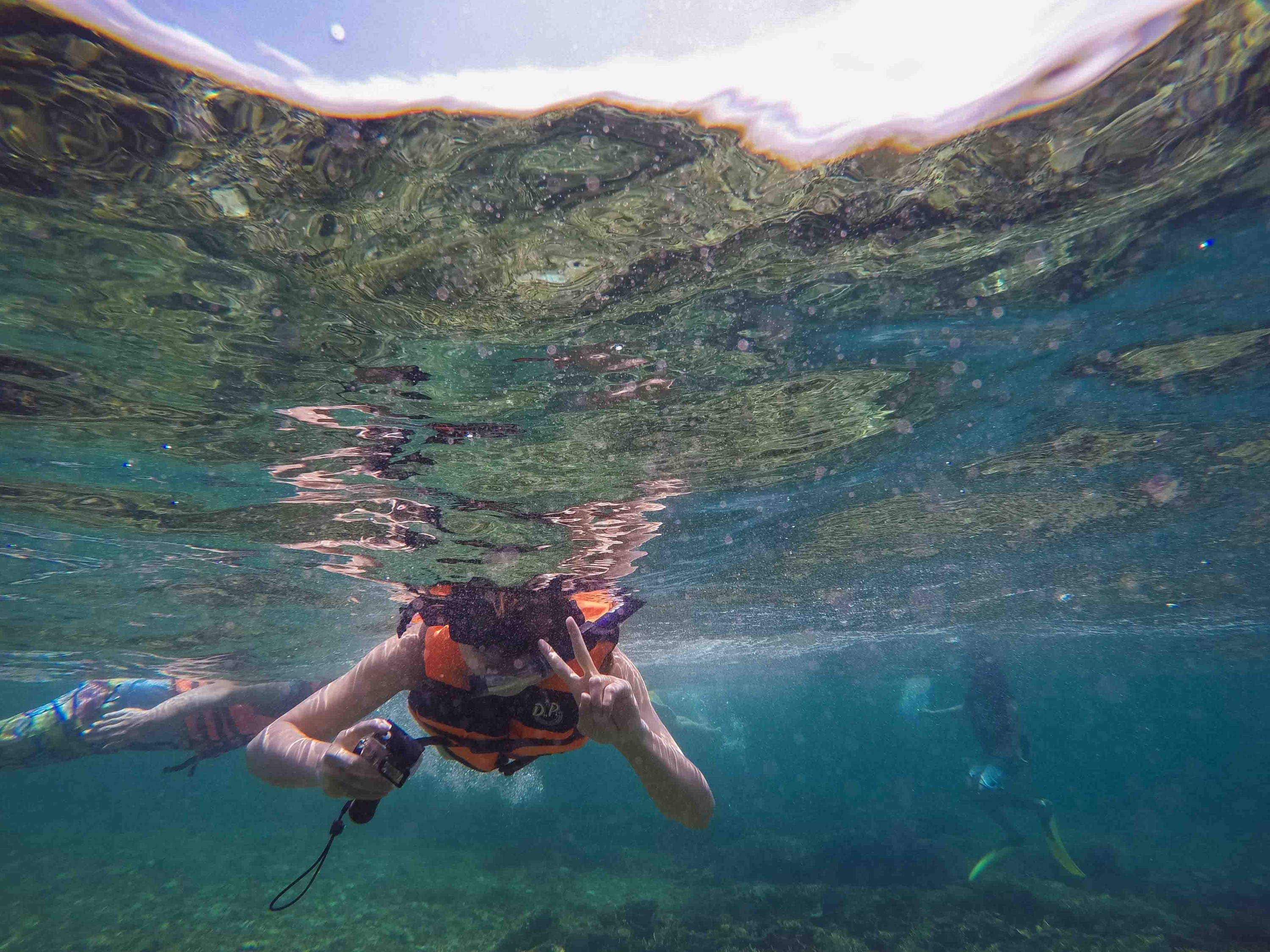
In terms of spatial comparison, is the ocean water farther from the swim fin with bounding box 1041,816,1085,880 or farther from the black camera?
the black camera

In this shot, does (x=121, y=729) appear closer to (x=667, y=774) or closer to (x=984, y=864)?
(x=667, y=774)

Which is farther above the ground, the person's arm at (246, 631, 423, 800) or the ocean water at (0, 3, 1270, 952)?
the ocean water at (0, 3, 1270, 952)

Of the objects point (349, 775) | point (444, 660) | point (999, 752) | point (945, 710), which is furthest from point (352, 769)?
point (945, 710)

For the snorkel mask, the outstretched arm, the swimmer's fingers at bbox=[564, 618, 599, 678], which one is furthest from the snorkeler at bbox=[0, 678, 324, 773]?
the outstretched arm

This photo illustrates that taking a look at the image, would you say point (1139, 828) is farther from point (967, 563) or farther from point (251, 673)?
point (251, 673)

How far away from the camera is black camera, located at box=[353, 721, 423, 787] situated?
3701mm

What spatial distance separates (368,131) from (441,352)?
2678 mm

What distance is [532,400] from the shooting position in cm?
783

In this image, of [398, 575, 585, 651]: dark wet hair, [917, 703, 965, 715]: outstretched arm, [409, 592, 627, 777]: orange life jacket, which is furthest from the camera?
[917, 703, 965, 715]: outstretched arm

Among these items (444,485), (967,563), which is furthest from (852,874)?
(444,485)

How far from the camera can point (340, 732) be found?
5078 mm

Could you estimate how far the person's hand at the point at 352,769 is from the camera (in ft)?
12.0

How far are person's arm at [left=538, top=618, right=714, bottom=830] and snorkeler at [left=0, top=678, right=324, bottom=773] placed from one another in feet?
41.4

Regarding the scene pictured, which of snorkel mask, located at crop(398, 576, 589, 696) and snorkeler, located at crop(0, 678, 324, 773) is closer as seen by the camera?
snorkel mask, located at crop(398, 576, 589, 696)
